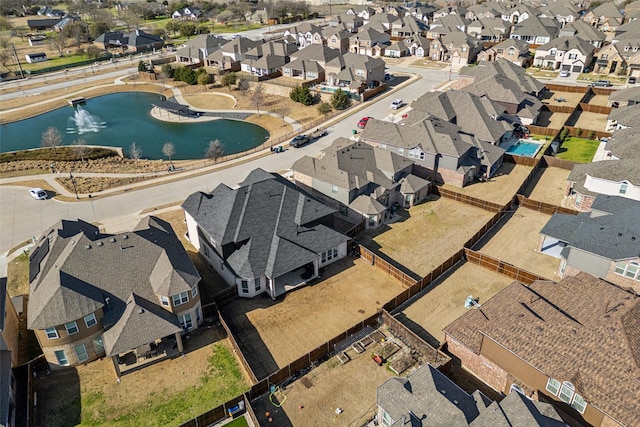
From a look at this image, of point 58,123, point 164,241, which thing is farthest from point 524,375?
point 58,123

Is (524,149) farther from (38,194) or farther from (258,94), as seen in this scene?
(38,194)

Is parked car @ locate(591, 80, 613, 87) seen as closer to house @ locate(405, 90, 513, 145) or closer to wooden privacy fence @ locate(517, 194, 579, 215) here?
house @ locate(405, 90, 513, 145)

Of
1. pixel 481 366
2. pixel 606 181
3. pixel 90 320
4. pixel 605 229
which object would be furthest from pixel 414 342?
pixel 606 181

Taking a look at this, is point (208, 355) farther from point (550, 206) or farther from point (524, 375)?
point (550, 206)

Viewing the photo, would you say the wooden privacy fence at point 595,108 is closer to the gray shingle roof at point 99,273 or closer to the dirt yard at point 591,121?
the dirt yard at point 591,121

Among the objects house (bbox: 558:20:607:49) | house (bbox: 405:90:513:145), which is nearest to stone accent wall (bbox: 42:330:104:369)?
house (bbox: 405:90:513:145)

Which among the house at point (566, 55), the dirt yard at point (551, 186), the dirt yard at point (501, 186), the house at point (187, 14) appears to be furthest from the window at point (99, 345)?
the house at point (187, 14)
